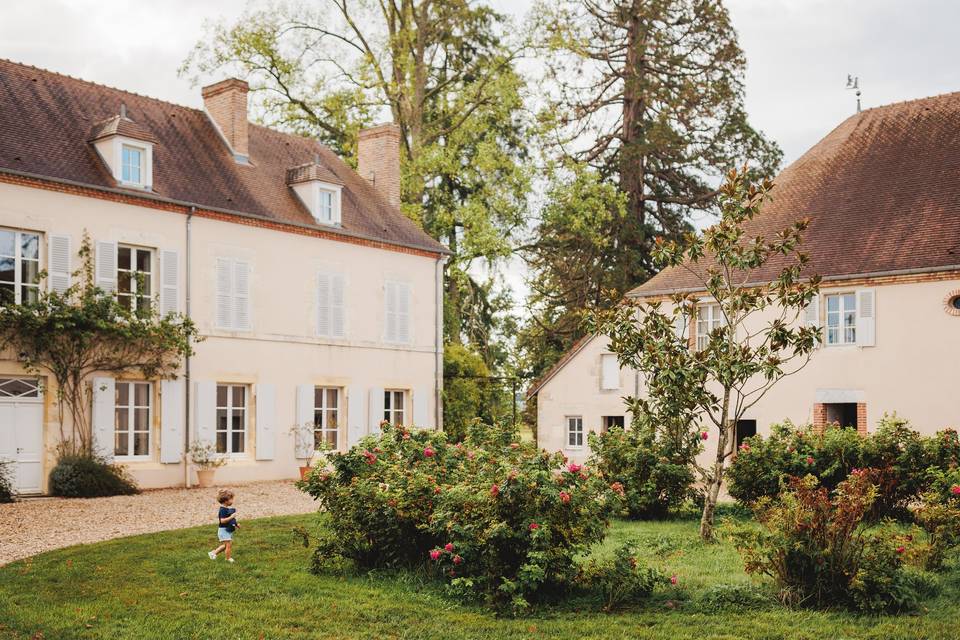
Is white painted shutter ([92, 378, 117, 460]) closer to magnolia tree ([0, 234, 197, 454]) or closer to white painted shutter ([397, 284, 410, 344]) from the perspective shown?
magnolia tree ([0, 234, 197, 454])

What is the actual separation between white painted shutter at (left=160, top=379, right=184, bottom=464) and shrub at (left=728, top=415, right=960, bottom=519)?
10.7 metres

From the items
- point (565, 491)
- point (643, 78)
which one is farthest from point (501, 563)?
point (643, 78)

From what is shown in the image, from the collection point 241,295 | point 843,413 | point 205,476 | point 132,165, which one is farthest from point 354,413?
point 843,413

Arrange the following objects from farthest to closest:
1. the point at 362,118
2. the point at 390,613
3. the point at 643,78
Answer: the point at 643,78, the point at 362,118, the point at 390,613

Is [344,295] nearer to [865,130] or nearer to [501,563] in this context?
[865,130]

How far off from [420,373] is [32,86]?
10424mm

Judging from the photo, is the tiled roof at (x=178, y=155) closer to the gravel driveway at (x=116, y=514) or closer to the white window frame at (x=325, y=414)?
the white window frame at (x=325, y=414)

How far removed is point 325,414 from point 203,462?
3.73 meters

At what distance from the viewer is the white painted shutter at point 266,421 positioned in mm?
20641

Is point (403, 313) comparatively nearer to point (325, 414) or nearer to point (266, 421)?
point (325, 414)

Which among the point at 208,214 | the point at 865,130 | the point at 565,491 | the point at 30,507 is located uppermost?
the point at 865,130

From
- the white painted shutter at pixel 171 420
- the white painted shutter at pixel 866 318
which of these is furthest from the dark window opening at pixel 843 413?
the white painted shutter at pixel 171 420

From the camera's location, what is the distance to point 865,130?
22875mm

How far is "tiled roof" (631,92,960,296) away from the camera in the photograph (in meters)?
19.6
